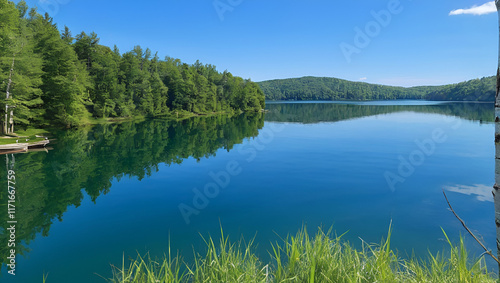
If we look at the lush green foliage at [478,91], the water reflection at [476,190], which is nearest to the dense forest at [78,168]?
the water reflection at [476,190]

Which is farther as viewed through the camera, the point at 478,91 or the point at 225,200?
the point at 478,91

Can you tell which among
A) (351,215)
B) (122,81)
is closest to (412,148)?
(351,215)

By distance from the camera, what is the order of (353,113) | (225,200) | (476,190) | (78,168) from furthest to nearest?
(353,113), (78,168), (476,190), (225,200)

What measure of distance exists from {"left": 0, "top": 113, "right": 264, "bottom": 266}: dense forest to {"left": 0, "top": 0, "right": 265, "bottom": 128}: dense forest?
8295 mm

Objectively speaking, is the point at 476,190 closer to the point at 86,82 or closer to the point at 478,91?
the point at 86,82

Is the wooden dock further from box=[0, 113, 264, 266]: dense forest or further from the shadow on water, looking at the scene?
the shadow on water

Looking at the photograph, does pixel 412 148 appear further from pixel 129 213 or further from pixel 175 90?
pixel 175 90

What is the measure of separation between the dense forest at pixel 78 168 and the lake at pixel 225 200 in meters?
0.09

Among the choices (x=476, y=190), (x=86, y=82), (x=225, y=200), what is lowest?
(x=476, y=190)

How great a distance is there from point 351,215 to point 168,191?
10.5m

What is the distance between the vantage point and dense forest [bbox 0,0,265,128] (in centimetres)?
3162

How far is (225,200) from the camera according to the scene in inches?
639

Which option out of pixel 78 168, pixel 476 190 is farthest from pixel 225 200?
pixel 476 190

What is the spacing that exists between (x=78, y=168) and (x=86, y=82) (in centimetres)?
3603
